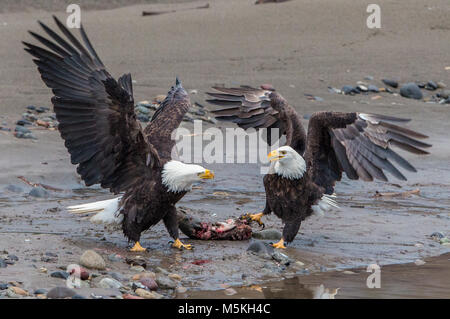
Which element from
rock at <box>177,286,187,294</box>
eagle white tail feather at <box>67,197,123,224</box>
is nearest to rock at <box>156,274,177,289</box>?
rock at <box>177,286,187,294</box>

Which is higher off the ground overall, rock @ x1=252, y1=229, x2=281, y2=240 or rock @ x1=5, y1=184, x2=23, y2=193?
rock @ x1=5, y1=184, x2=23, y2=193

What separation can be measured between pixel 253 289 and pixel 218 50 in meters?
7.60

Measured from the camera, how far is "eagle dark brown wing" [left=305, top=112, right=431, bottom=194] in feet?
20.2

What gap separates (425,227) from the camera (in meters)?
6.99

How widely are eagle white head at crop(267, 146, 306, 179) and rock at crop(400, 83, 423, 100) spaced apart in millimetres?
5373

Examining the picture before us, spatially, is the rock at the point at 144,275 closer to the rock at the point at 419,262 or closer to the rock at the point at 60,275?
the rock at the point at 60,275

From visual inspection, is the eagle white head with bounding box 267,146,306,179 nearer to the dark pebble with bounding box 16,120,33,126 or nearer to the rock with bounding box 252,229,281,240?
the rock with bounding box 252,229,281,240

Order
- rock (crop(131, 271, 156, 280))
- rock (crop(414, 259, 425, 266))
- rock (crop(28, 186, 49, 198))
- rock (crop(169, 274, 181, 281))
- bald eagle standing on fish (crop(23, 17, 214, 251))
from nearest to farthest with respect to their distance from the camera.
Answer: rock (crop(131, 271, 156, 280)), rock (crop(169, 274, 181, 281)), bald eagle standing on fish (crop(23, 17, 214, 251)), rock (crop(414, 259, 425, 266)), rock (crop(28, 186, 49, 198))

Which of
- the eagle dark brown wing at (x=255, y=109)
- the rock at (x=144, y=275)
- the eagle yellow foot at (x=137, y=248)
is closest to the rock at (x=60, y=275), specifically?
the rock at (x=144, y=275)

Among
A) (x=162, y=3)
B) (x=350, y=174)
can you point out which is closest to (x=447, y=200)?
(x=350, y=174)

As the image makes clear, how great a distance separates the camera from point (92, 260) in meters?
5.16

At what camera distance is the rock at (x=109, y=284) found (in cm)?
488
